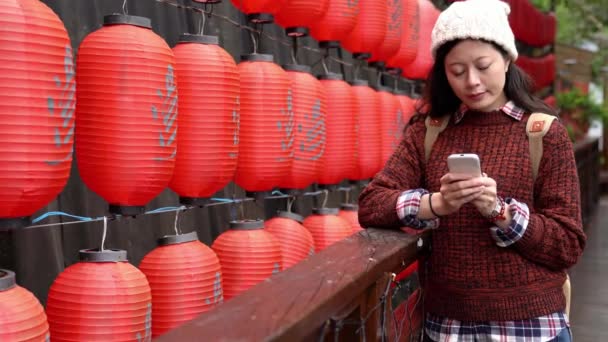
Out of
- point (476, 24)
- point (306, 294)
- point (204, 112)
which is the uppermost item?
point (476, 24)

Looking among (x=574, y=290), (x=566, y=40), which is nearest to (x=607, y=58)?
(x=566, y=40)

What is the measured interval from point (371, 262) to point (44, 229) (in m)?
2.27

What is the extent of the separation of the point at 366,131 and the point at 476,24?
2.79m

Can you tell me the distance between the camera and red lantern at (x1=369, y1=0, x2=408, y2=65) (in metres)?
5.32

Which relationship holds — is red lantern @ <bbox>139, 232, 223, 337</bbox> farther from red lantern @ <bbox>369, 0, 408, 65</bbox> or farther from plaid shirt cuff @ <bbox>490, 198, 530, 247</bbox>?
red lantern @ <bbox>369, 0, 408, 65</bbox>

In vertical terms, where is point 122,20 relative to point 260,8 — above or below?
below

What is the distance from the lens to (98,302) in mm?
2541

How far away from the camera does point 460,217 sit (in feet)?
7.47

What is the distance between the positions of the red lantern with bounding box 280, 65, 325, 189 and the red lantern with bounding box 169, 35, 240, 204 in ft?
2.62

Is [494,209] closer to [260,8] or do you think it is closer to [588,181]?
[260,8]

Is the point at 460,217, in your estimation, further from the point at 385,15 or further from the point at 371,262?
the point at 385,15

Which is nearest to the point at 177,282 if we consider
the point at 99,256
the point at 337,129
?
the point at 99,256

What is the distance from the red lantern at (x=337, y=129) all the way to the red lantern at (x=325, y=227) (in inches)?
8.4

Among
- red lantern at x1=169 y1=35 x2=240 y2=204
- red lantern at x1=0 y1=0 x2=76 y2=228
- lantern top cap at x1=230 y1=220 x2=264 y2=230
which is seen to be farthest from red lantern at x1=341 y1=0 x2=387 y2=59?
red lantern at x1=0 y1=0 x2=76 y2=228
